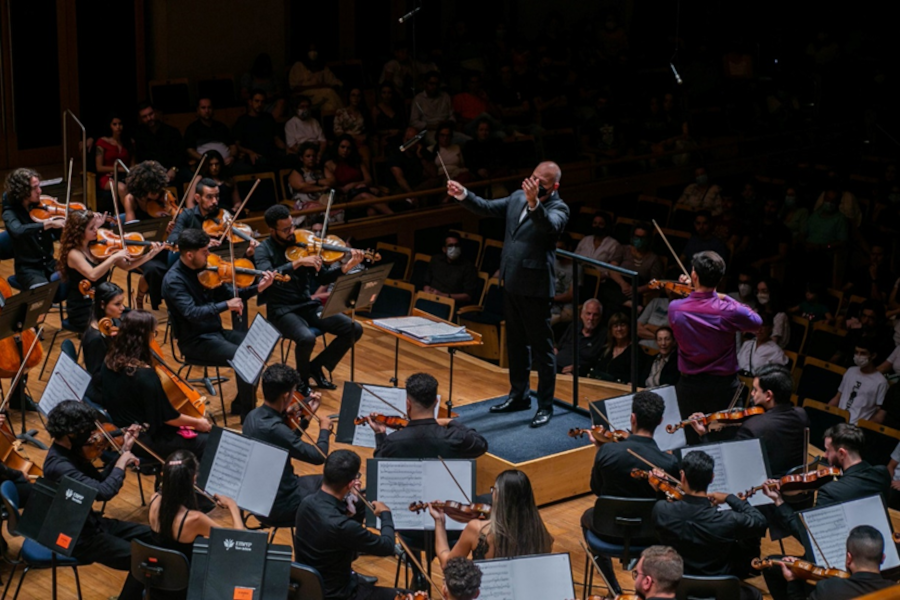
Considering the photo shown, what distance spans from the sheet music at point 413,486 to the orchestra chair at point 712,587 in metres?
1.02

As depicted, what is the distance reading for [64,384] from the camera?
581cm

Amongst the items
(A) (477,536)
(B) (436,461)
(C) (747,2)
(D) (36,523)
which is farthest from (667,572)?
(C) (747,2)

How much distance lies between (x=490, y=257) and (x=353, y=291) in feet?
12.2

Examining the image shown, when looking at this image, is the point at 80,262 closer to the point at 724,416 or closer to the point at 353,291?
the point at 353,291

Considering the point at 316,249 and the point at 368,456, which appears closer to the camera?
the point at 368,456

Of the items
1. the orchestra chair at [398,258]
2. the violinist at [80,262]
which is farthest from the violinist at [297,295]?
the orchestra chair at [398,258]

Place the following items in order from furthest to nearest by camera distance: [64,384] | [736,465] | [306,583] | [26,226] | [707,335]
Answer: [26,226]
[707,335]
[64,384]
[736,465]
[306,583]

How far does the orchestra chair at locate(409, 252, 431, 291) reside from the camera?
34.3 ft

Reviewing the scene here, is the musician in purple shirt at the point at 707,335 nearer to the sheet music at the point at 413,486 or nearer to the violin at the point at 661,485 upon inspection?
the violin at the point at 661,485

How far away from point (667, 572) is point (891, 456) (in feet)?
12.3

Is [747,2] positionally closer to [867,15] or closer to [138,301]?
[867,15]

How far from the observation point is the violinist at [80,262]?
7137 millimetres

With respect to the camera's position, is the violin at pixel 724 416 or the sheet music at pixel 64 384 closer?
the sheet music at pixel 64 384

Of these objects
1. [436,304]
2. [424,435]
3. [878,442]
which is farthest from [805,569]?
[436,304]
